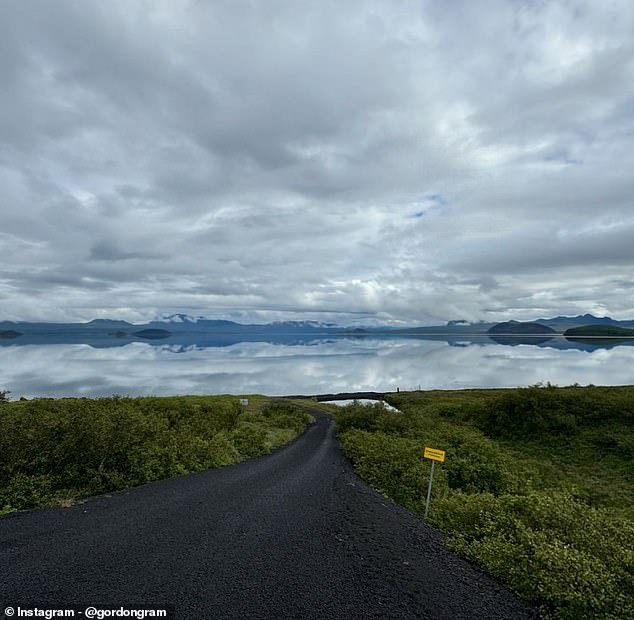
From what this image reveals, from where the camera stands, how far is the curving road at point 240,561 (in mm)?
6637

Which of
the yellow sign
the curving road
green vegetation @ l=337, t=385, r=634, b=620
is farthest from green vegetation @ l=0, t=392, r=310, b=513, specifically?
the yellow sign

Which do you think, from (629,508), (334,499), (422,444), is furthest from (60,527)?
(629,508)

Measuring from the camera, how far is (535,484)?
2005 centimetres

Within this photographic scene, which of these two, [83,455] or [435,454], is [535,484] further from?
[83,455]

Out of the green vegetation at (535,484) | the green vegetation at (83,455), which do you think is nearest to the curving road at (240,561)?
the green vegetation at (535,484)

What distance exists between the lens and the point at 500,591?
7.60 m

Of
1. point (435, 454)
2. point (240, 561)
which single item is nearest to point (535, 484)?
point (435, 454)

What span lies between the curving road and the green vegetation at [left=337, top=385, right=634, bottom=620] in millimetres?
913

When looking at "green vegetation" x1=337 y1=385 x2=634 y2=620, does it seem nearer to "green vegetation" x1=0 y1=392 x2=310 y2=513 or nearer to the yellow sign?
the yellow sign

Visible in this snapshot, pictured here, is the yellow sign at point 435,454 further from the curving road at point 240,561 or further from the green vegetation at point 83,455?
the green vegetation at point 83,455

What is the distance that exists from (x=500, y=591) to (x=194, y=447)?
15116 millimetres

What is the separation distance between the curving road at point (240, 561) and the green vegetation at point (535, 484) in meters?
0.91

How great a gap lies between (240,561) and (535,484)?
1778 cm

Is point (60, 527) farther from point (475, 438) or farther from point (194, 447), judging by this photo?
point (475, 438)
